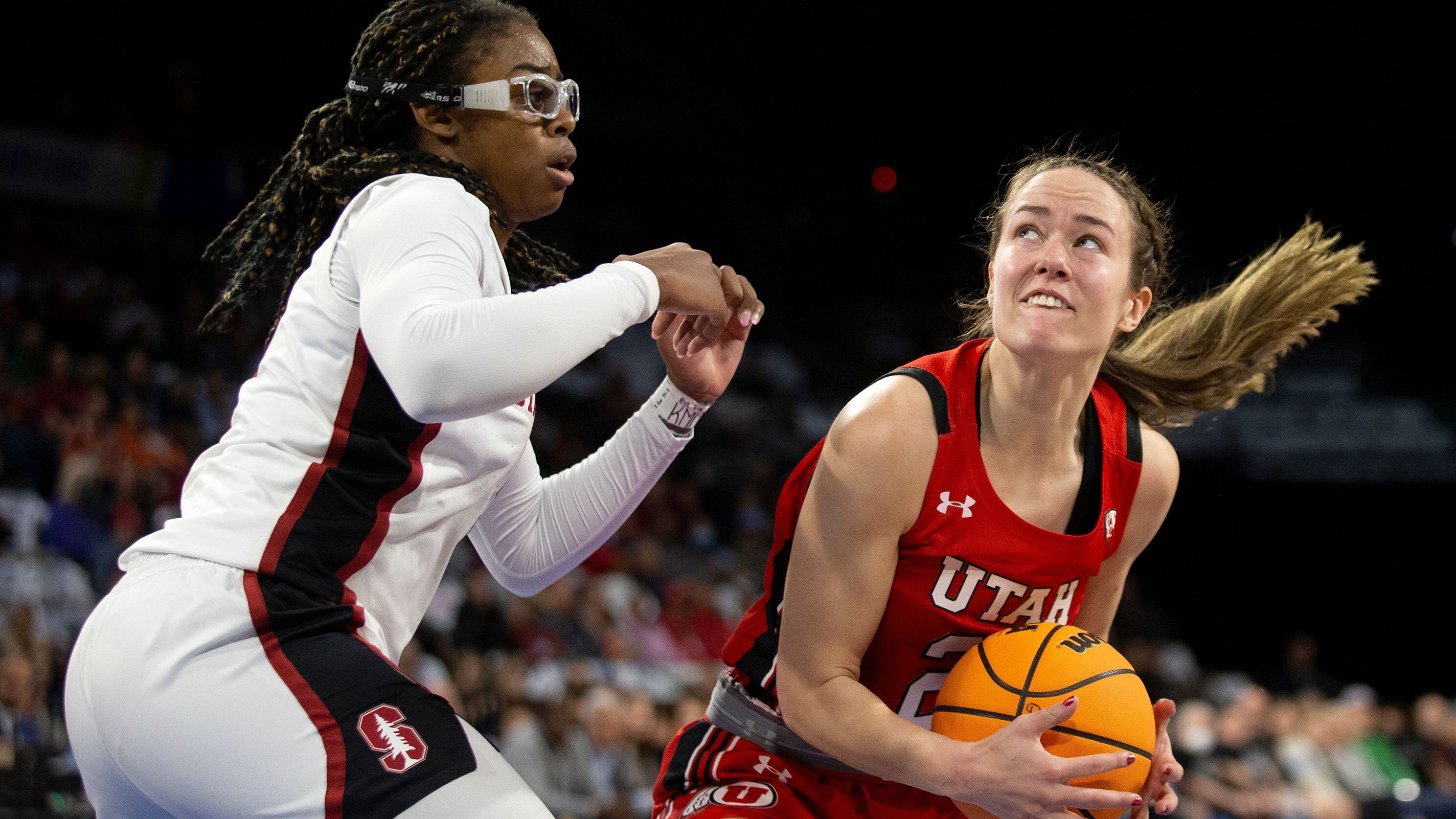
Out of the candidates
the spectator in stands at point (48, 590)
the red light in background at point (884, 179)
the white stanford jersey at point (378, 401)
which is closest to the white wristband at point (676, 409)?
the white stanford jersey at point (378, 401)

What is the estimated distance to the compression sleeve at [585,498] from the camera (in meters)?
2.58

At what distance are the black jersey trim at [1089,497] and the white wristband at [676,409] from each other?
0.76 metres

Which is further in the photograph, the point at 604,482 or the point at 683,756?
the point at 683,756

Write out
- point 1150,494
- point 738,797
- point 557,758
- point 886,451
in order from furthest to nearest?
1. point 557,758
2. point 1150,494
3. point 738,797
4. point 886,451

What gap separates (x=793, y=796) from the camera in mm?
2523

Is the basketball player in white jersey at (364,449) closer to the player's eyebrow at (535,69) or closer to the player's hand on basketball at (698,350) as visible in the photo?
the player's eyebrow at (535,69)

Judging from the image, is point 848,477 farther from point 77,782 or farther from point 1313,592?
point 1313,592

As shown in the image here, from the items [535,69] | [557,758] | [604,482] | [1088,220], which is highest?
[1088,220]

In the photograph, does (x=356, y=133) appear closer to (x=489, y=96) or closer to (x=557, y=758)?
(x=489, y=96)

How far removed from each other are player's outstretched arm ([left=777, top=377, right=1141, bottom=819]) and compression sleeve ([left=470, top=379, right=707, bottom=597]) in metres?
0.37

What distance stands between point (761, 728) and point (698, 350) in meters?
0.77

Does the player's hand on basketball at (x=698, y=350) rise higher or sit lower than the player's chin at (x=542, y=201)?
lower

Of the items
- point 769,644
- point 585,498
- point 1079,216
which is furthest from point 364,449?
point 1079,216

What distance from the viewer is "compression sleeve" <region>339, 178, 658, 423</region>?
5.69 feet
